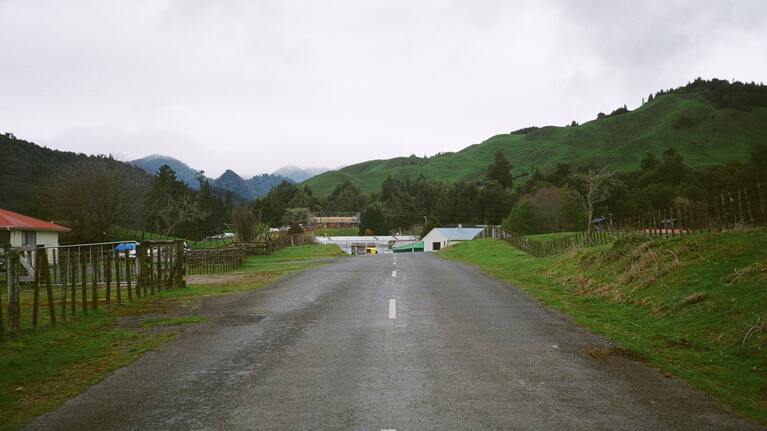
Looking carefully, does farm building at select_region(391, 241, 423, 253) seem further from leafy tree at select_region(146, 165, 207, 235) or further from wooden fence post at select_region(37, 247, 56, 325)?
wooden fence post at select_region(37, 247, 56, 325)

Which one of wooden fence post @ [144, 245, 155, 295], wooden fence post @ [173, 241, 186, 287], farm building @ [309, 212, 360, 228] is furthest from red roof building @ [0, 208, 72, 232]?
farm building @ [309, 212, 360, 228]

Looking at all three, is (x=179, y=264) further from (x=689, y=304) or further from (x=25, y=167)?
(x=25, y=167)

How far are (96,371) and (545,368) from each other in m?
6.11

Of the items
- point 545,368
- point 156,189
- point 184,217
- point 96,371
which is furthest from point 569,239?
point 156,189

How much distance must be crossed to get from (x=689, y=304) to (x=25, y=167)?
91.7 metres

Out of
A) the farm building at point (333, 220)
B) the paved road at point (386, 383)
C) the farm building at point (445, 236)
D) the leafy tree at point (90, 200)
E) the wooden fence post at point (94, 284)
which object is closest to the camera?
the paved road at point (386, 383)

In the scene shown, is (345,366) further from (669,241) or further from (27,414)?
(669,241)

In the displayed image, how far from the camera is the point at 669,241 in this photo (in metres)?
15.9

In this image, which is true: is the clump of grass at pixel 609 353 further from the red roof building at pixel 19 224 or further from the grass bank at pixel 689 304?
the red roof building at pixel 19 224

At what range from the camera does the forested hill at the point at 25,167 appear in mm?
68188

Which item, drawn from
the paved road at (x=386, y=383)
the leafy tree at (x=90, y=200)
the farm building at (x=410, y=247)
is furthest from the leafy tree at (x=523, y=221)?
the paved road at (x=386, y=383)

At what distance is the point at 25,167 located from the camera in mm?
80000

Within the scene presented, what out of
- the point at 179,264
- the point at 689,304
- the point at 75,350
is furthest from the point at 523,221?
the point at 75,350

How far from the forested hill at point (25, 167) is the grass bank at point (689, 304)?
196ft
